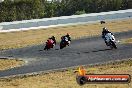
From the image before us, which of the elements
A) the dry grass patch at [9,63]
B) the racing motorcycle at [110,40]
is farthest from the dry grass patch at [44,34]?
the racing motorcycle at [110,40]

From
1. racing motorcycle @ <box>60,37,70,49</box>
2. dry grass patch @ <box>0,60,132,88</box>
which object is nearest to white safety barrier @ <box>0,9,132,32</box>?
racing motorcycle @ <box>60,37,70,49</box>

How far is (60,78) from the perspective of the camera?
63.4 feet

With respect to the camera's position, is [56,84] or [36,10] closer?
[56,84]

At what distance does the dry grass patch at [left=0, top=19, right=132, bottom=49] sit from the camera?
3689cm

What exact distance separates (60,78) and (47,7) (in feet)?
173

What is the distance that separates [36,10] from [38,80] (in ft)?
157

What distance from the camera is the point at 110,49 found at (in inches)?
1070

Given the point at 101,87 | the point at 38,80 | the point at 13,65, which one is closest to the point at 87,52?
the point at 13,65

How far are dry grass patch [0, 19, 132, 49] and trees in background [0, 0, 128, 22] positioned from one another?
1733 centimetres

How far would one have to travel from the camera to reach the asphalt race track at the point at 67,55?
2283 centimetres

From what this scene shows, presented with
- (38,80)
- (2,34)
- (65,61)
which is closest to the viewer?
(38,80)

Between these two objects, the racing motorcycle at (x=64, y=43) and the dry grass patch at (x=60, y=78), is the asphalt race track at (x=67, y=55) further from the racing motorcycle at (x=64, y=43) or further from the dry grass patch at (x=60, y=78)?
the dry grass patch at (x=60, y=78)

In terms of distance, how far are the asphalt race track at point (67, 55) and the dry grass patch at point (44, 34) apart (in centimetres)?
364

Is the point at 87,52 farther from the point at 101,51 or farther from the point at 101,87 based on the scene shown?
the point at 101,87
